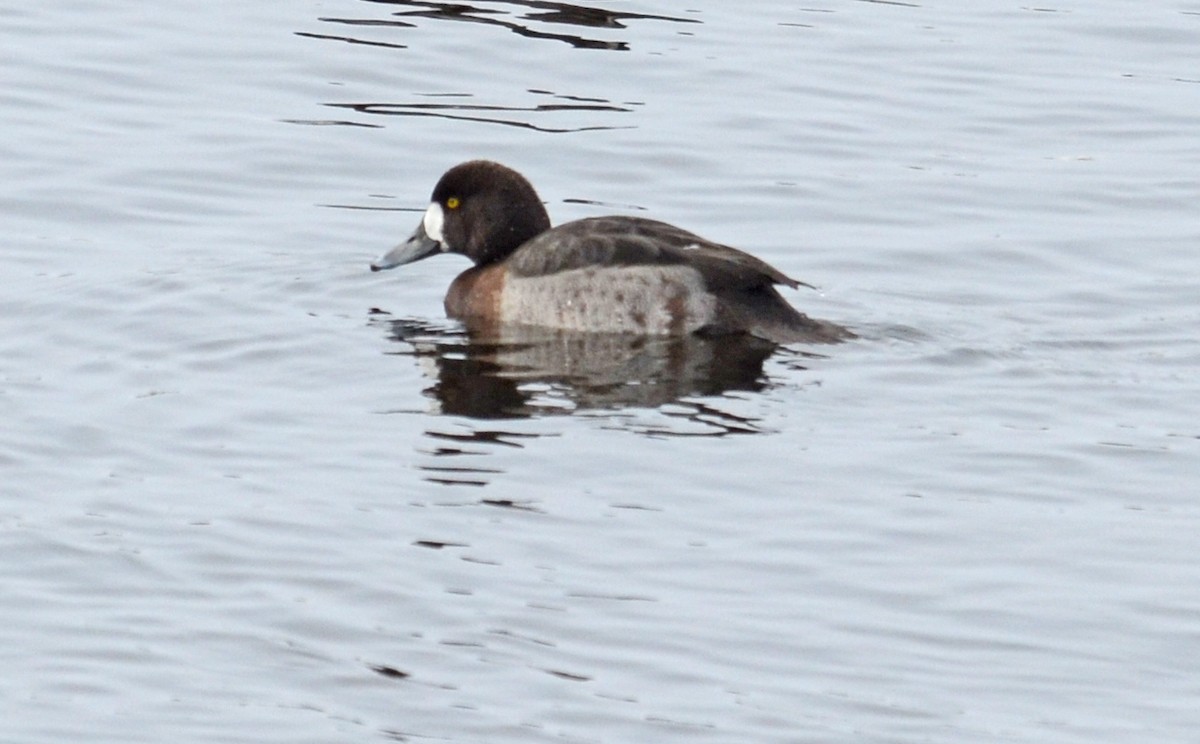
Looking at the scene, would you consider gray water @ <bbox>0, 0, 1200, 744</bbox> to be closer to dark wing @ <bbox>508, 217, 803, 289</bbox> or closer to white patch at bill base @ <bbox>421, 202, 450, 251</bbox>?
white patch at bill base @ <bbox>421, 202, 450, 251</bbox>

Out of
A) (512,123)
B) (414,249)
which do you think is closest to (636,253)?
(414,249)

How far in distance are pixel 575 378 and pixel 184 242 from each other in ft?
10.6

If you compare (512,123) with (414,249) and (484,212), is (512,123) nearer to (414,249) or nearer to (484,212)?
(414,249)

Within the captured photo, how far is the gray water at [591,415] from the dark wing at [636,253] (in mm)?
509

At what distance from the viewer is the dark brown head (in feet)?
38.0

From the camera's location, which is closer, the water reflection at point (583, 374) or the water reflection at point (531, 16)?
the water reflection at point (583, 374)

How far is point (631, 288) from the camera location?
10.8m

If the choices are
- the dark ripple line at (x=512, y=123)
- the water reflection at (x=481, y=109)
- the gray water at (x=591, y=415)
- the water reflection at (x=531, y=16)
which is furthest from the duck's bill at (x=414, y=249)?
the water reflection at (x=531, y=16)

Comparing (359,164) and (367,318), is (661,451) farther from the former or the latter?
(359,164)

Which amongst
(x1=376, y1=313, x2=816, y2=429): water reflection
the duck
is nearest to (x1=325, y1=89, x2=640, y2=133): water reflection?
the duck

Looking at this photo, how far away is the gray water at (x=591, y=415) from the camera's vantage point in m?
6.59

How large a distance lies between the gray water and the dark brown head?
413mm

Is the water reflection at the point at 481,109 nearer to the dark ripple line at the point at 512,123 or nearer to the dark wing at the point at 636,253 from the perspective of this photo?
the dark ripple line at the point at 512,123

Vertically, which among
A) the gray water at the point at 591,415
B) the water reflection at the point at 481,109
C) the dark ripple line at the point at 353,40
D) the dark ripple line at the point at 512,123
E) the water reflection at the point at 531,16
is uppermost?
the water reflection at the point at 531,16
